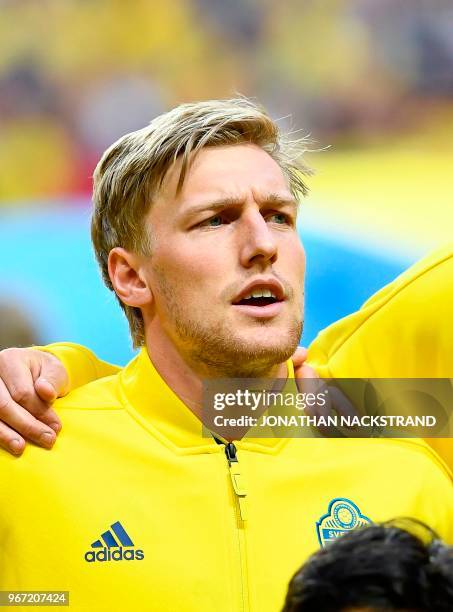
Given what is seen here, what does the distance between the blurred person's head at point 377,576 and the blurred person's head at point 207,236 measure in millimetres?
659

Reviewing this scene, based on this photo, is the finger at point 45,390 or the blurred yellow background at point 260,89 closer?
the finger at point 45,390

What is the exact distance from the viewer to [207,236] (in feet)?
5.12

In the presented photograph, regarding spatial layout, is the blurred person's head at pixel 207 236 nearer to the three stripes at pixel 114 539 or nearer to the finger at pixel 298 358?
the finger at pixel 298 358

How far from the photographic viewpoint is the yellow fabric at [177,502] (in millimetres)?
1385

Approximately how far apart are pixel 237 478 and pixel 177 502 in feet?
0.30

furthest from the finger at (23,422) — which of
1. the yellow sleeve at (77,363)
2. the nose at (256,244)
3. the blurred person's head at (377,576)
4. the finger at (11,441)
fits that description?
the blurred person's head at (377,576)

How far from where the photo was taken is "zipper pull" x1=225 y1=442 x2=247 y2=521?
1438 mm

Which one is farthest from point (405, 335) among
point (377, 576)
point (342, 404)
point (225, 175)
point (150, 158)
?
point (377, 576)

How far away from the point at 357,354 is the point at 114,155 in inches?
20.7

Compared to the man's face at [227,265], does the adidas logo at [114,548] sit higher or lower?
lower

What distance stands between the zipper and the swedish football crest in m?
0.11

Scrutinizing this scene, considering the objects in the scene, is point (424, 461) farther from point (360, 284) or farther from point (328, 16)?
point (328, 16)

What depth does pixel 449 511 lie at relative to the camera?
1.49 m

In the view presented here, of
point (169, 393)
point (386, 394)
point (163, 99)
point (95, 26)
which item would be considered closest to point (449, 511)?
point (386, 394)
